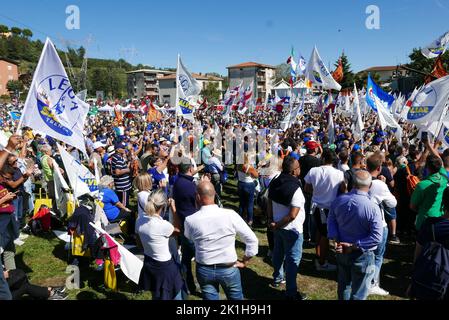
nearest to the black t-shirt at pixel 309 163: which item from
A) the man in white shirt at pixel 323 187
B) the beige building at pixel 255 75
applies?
the man in white shirt at pixel 323 187

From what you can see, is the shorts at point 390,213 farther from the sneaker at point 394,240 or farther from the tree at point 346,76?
the tree at point 346,76

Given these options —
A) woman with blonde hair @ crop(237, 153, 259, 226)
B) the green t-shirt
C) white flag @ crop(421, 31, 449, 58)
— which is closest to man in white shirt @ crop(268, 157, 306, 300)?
the green t-shirt

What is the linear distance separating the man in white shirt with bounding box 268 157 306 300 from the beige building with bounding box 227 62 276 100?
94.8 m

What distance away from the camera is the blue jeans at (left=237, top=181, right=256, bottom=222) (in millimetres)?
7527

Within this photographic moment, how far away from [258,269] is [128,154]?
614 centimetres

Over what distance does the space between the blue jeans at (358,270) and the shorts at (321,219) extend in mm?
1394

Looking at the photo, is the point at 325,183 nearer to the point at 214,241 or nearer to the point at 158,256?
the point at 214,241

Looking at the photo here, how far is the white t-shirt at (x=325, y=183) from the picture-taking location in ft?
16.2

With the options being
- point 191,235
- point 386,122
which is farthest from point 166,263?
point 386,122

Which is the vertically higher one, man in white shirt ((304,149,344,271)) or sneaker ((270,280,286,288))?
man in white shirt ((304,149,344,271))

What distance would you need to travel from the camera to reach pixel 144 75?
115312mm

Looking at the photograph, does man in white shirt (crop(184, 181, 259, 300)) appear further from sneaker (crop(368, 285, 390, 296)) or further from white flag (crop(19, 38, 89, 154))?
white flag (crop(19, 38, 89, 154))

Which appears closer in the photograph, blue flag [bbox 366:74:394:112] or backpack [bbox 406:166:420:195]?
backpack [bbox 406:166:420:195]

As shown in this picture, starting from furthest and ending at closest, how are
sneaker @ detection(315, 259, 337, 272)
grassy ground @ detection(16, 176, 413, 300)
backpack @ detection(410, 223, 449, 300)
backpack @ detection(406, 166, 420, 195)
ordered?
backpack @ detection(406, 166, 420, 195)
sneaker @ detection(315, 259, 337, 272)
grassy ground @ detection(16, 176, 413, 300)
backpack @ detection(410, 223, 449, 300)
